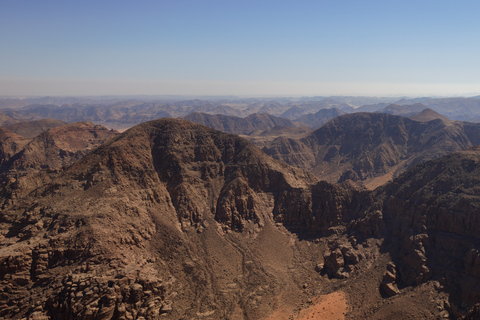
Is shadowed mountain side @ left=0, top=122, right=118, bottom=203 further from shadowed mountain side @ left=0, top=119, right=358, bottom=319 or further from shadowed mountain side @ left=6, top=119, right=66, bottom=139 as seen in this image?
shadowed mountain side @ left=6, top=119, right=66, bottom=139

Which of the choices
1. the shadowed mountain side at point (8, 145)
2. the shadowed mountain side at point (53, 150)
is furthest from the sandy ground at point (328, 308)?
the shadowed mountain side at point (8, 145)

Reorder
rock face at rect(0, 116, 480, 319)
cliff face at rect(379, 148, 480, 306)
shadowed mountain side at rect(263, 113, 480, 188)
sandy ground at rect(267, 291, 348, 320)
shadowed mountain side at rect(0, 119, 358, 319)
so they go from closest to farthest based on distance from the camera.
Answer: shadowed mountain side at rect(0, 119, 358, 319)
rock face at rect(0, 116, 480, 319)
sandy ground at rect(267, 291, 348, 320)
cliff face at rect(379, 148, 480, 306)
shadowed mountain side at rect(263, 113, 480, 188)

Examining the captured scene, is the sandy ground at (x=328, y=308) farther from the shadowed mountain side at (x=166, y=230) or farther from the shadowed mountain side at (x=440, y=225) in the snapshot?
the shadowed mountain side at (x=440, y=225)

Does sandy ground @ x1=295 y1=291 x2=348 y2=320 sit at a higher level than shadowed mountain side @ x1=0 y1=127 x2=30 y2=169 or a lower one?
lower

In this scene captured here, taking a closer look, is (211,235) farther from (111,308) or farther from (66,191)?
(66,191)

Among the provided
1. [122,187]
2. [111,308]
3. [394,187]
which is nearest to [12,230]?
[122,187]

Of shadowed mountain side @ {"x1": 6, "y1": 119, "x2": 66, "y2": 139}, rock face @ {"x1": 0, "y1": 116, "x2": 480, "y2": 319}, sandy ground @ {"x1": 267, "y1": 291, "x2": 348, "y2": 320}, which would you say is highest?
shadowed mountain side @ {"x1": 6, "y1": 119, "x2": 66, "y2": 139}

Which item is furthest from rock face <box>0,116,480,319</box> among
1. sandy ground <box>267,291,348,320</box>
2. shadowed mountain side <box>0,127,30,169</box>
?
shadowed mountain side <box>0,127,30,169</box>

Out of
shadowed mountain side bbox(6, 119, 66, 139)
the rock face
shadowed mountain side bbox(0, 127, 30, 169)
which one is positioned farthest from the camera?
shadowed mountain side bbox(6, 119, 66, 139)

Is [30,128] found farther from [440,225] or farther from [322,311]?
[440,225]
